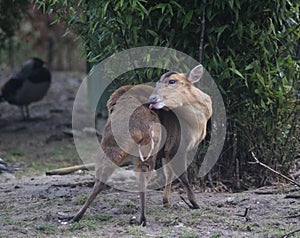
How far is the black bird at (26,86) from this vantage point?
11.1m

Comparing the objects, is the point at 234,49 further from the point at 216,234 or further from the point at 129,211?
the point at 216,234

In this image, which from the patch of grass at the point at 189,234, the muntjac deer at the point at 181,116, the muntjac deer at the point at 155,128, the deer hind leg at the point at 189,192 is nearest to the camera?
the patch of grass at the point at 189,234

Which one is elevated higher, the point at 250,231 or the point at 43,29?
the point at 43,29

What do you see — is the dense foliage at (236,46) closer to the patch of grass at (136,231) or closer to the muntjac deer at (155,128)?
the muntjac deer at (155,128)

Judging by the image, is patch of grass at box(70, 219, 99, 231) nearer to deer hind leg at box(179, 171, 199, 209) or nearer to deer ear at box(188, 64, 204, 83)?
deer hind leg at box(179, 171, 199, 209)

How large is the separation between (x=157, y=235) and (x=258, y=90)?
75.2 inches

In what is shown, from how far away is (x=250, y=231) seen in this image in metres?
4.63

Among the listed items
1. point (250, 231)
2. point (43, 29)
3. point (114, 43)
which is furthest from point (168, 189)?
point (43, 29)

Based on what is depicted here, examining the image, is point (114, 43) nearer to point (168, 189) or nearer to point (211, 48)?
Answer: point (211, 48)

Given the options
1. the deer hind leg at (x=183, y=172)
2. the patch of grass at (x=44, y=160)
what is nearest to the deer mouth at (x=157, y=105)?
the deer hind leg at (x=183, y=172)

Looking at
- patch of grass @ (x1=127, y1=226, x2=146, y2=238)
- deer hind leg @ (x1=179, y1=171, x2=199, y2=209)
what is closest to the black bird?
deer hind leg @ (x1=179, y1=171, x2=199, y2=209)

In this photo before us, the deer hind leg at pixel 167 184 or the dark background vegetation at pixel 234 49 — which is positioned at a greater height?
the dark background vegetation at pixel 234 49

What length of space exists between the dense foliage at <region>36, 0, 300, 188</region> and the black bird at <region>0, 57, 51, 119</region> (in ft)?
16.7

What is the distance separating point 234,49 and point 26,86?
20.1 feet
